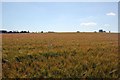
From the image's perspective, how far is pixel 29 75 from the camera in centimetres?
1032

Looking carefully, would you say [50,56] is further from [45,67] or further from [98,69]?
[98,69]

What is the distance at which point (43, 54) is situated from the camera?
46.7ft

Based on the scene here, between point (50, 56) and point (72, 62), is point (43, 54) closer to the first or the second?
point (50, 56)

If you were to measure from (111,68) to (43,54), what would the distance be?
4669 millimetres

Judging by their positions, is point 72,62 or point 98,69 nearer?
point 98,69

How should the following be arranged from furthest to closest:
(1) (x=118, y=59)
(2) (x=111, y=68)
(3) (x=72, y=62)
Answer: (1) (x=118, y=59) → (3) (x=72, y=62) → (2) (x=111, y=68)

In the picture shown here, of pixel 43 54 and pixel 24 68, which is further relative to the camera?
pixel 43 54

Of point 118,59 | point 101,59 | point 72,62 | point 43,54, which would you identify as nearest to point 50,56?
point 43,54

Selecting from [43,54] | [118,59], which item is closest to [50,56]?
[43,54]

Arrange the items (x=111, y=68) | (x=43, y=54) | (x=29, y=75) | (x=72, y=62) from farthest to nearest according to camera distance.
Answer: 1. (x=43, y=54)
2. (x=72, y=62)
3. (x=111, y=68)
4. (x=29, y=75)

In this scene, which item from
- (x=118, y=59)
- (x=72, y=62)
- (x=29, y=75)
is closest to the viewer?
(x=29, y=75)

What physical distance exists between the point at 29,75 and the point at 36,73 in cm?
35

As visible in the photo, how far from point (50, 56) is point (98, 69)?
3786 millimetres

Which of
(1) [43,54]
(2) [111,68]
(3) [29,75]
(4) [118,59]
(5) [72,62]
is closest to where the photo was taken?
(3) [29,75]
